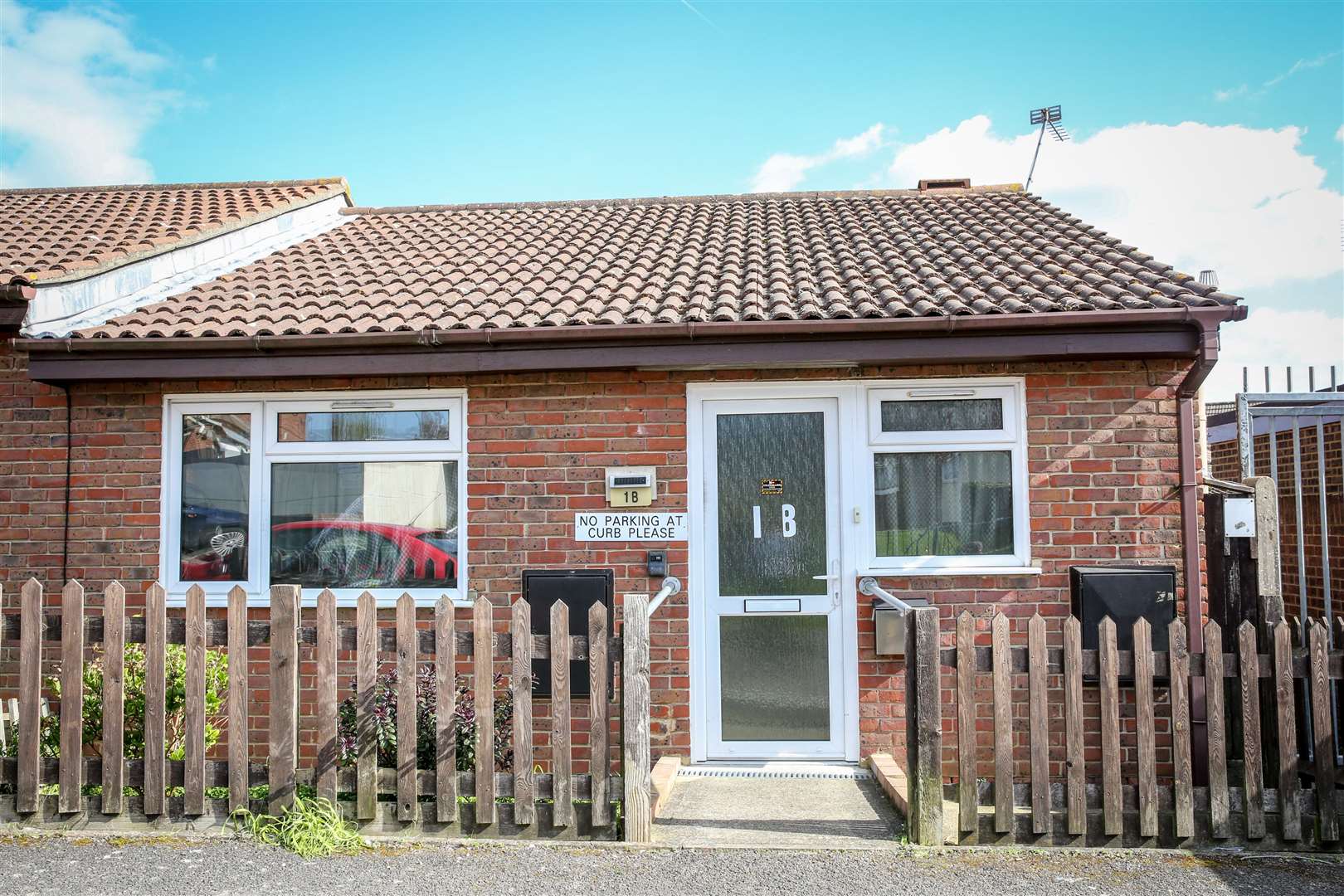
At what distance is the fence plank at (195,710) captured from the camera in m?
4.50

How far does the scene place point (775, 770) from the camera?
18.7 ft

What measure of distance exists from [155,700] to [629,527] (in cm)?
276

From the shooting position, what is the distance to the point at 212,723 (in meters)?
6.07

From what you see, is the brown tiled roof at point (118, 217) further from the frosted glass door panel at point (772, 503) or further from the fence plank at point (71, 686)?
the frosted glass door panel at point (772, 503)

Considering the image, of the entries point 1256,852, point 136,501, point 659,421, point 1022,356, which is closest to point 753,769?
point 659,421

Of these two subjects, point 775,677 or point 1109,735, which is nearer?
point 1109,735

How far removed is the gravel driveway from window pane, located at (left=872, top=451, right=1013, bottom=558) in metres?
2.10

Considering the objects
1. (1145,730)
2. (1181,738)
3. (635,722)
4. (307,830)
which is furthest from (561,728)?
(1181,738)

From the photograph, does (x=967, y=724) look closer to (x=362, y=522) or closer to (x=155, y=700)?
(x=155, y=700)

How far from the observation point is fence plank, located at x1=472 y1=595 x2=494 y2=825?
440 centimetres

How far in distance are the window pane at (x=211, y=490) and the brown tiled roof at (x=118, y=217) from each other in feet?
4.42

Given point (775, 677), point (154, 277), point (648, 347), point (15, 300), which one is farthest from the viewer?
point (154, 277)

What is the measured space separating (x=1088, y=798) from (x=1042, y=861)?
426mm

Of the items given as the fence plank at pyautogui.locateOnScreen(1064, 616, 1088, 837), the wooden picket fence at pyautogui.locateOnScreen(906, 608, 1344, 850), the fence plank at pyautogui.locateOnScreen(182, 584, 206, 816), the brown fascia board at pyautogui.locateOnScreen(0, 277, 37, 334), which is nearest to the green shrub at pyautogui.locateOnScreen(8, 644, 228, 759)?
the fence plank at pyautogui.locateOnScreen(182, 584, 206, 816)
